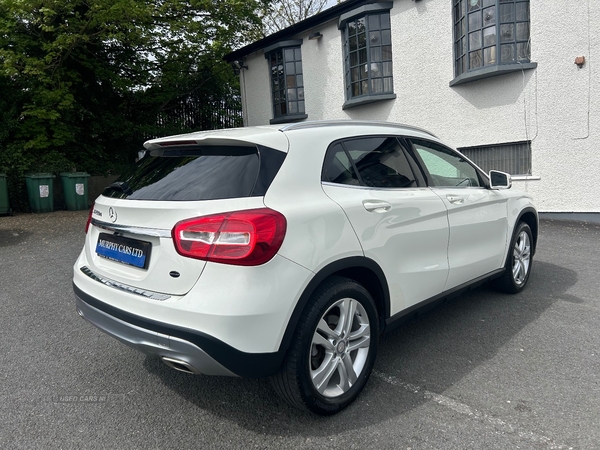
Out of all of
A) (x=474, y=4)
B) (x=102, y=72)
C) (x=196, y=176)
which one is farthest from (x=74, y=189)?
(x=196, y=176)

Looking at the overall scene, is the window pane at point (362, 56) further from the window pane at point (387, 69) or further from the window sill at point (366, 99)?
the window sill at point (366, 99)

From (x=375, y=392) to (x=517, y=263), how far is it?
268 centimetres

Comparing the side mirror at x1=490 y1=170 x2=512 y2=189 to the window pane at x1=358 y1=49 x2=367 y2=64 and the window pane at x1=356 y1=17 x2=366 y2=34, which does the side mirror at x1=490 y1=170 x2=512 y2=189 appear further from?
the window pane at x1=356 y1=17 x2=366 y2=34

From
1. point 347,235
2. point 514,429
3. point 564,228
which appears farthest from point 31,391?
point 564,228

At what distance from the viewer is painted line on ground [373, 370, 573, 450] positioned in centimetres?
239

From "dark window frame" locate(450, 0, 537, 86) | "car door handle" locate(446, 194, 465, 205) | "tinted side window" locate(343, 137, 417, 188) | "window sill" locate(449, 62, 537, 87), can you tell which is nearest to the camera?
"tinted side window" locate(343, 137, 417, 188)

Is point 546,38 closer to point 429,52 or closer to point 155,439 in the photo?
point 429,52

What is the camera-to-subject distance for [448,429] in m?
2.49

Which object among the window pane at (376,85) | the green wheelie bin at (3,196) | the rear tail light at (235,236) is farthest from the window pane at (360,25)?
the rear tail light at (235,236)

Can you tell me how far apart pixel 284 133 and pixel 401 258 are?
1.14 meters

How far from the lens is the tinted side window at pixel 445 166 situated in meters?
3.65

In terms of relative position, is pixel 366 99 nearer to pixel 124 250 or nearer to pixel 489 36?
pixel 489 36

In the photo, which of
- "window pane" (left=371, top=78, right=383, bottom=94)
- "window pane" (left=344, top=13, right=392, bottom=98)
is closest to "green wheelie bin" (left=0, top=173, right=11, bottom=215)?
"window pane" (left=344, top=13, right=392, bottom=98)

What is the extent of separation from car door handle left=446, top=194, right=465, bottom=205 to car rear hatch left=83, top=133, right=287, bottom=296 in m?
1.61
